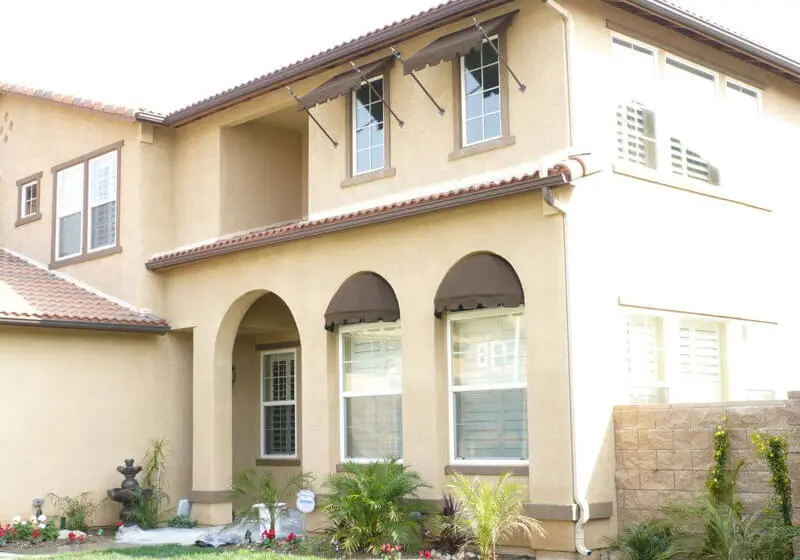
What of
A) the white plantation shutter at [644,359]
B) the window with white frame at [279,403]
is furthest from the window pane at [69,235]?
the white plantation shutter at [644,359]

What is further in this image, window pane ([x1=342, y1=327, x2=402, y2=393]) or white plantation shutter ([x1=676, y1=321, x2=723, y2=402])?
window pane ([x1=342, y1=327, x2=402, y2=393])

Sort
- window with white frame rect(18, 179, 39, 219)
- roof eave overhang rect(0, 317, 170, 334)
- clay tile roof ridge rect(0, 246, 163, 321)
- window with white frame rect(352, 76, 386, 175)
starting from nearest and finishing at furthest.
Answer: window with white frame rect(352, 76, 386, 175) < roof eave overhang rect(0, 317, 170, 334) < clay tile roof ridge rect(0, 246, 163, 321) < window with white frame rect(18, 179, 39, 219)

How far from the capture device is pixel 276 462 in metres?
20.2

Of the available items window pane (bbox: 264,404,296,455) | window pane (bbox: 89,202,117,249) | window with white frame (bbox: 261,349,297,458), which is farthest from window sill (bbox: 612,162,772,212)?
window pane (bbox: 89,202,117,249)

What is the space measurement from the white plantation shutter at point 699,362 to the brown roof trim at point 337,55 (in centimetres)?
531

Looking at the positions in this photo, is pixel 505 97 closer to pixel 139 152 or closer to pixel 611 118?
pixel 611 118

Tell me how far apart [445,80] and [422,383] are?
170 inches

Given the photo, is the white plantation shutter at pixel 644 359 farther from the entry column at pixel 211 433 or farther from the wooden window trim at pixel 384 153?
the entry column at pixel 211 433

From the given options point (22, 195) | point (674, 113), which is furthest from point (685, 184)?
point (22, 195)

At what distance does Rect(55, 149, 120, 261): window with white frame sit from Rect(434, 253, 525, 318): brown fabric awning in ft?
27.4

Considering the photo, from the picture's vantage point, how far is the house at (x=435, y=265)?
13312 millimetres

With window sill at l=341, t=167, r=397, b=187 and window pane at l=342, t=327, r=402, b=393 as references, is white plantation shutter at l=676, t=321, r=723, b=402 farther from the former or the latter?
window sill at l=341, t=167, r=397, b=187

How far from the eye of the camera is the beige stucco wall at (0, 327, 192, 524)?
17000 mm

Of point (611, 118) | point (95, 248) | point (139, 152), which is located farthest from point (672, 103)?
point (95, 248)
